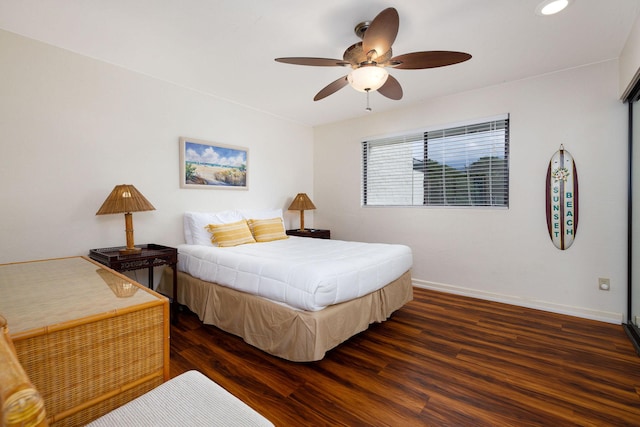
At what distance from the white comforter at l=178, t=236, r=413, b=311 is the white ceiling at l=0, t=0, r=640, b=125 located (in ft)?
5.88

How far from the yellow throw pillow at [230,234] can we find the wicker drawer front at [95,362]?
2099 millimetres

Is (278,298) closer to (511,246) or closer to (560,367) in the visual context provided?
(560,367)

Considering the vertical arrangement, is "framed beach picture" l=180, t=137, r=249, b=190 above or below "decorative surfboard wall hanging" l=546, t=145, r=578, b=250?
above

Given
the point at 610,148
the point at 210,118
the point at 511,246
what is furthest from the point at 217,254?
the point at 610,148

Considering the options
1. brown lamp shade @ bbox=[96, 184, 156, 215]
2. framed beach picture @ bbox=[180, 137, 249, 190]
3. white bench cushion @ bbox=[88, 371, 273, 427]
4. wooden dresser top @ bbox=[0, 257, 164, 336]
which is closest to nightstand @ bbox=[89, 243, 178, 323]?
brown lamp shade @ bbox=[96, 184, 156, 215]

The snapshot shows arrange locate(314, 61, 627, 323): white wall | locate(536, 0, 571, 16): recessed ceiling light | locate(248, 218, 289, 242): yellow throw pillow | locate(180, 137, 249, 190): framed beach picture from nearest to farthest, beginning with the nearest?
locate(536, 0, 571, 16): recessed ceiling light → locate(314, 61, 627, 323): white wall → locate(180, 137, 249, 190): framed beach picture → locate(248, 218, 289, 242): yellow throw pillow

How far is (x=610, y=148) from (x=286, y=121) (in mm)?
3853

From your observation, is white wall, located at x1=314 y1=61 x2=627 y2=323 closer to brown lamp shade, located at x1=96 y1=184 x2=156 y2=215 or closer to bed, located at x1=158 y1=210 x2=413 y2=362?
bed, located at x1=158 y1=210 x2=413 y2=362

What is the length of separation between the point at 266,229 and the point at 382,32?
2.50 metres

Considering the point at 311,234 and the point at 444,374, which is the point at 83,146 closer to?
the point at 311,234

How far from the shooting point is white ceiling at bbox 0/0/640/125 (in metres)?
1.97

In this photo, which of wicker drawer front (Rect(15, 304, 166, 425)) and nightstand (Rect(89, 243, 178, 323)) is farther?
nightstand (Rect(89, 243, 178, 323))

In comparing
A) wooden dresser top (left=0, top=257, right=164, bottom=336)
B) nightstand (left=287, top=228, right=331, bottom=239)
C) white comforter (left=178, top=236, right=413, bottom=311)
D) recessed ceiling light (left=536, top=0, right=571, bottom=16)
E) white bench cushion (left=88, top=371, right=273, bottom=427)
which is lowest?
white bench cushion (left=88, top=371, right=273, bottom=427)

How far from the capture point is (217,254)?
2.73 m
